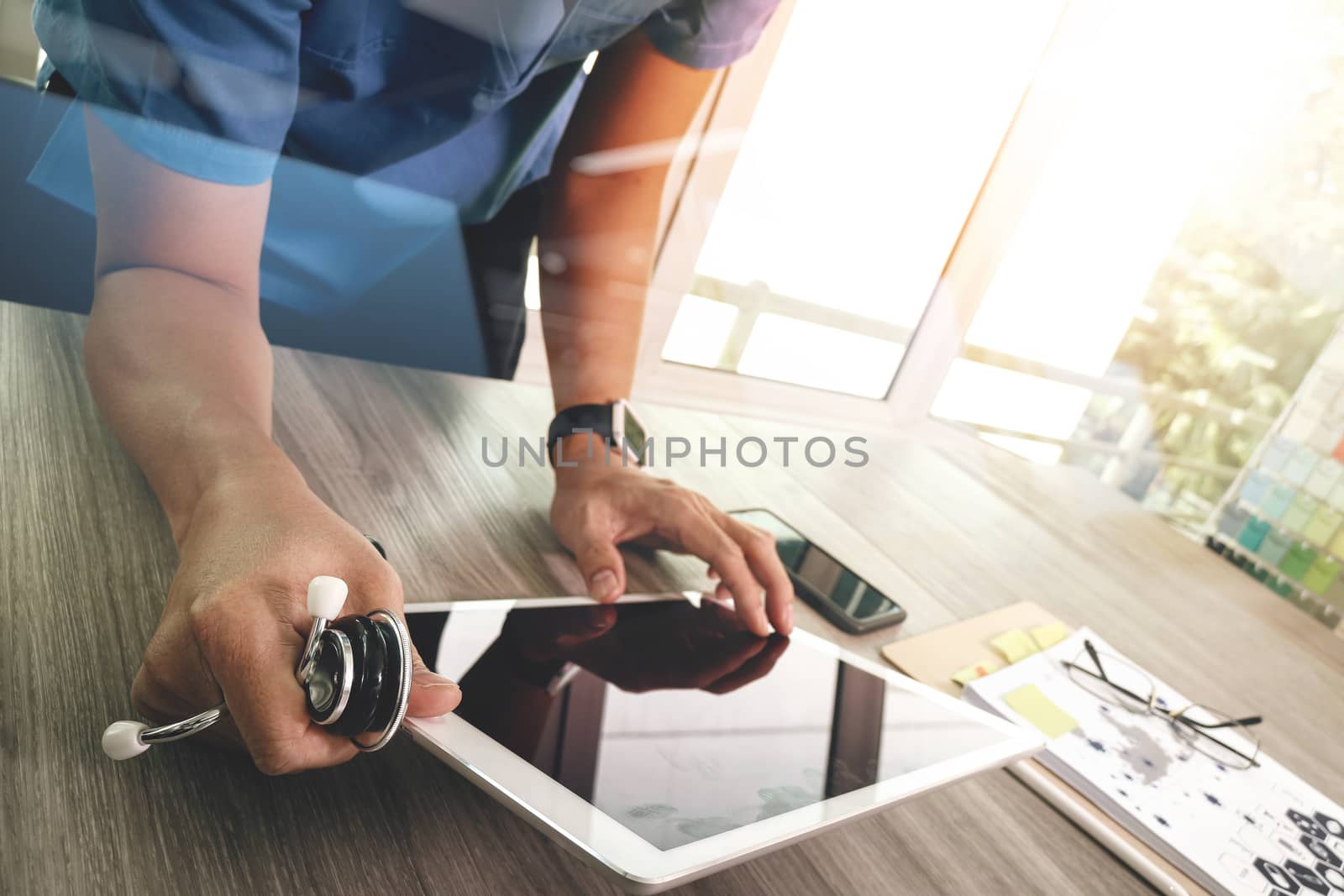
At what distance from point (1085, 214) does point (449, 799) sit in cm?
128

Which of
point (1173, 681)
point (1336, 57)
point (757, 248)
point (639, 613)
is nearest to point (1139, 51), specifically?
point (1336, 57)

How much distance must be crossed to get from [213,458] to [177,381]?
8 centimetres

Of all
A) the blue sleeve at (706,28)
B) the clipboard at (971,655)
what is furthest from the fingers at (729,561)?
the blue sleeve at (706,28)

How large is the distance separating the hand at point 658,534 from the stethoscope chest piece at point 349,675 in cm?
27

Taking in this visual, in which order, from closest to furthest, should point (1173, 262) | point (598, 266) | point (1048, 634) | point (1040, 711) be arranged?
point (1040, 711), point (1048, 634), point (598, 266), point (1173, 262)

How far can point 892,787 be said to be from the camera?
476 mm

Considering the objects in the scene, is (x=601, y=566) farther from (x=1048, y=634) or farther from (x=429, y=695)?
(x=1048, y=634)

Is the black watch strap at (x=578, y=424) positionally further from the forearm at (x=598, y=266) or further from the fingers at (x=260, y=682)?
the fingers at (x=260, y=682)

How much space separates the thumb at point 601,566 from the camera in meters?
0.61

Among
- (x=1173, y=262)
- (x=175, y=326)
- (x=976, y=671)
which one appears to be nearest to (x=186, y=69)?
(x=175, y=326)

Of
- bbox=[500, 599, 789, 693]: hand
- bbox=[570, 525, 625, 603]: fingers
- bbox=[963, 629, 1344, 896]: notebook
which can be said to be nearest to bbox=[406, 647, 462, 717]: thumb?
bbox=[500, 599, 789, 693]: hand

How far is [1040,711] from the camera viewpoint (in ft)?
2.23

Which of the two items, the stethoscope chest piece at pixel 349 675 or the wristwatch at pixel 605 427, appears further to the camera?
the wristwatch at pixel 605 427

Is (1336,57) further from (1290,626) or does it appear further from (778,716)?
(778,716)
